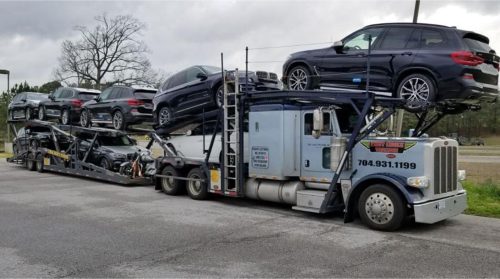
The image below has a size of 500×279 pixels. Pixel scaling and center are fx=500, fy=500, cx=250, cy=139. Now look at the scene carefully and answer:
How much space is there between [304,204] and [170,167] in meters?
4.46

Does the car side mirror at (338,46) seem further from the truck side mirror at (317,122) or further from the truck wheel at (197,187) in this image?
the truck wheel at (197,187)

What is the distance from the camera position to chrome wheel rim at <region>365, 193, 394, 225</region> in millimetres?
8188

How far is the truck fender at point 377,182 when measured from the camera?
316 inches

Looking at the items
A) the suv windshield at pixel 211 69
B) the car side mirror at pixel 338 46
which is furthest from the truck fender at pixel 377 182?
the suv windshield at pixel 211 69

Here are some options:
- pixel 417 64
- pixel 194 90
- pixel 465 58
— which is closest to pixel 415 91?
pixel 417 64

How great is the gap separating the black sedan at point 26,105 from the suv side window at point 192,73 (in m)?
8.93

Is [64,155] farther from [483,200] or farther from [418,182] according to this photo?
[483,200]

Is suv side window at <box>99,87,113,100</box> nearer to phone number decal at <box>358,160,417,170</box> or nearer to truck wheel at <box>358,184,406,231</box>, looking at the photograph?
phone number decal at <box>358,160,417,170</box>

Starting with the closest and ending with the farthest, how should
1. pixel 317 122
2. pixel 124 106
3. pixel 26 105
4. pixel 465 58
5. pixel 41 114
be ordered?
pixel 465 58 < pixel 317 122 < pixel 124 106 < pixel 41 114 < pixel 26 105

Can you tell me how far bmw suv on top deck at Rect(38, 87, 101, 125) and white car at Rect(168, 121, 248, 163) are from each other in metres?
5.35

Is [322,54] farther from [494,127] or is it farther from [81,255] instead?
[494,127]

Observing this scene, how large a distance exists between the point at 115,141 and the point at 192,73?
578 centimetres

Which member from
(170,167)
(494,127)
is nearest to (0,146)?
(170,167)

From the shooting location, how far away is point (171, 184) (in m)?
12.7
